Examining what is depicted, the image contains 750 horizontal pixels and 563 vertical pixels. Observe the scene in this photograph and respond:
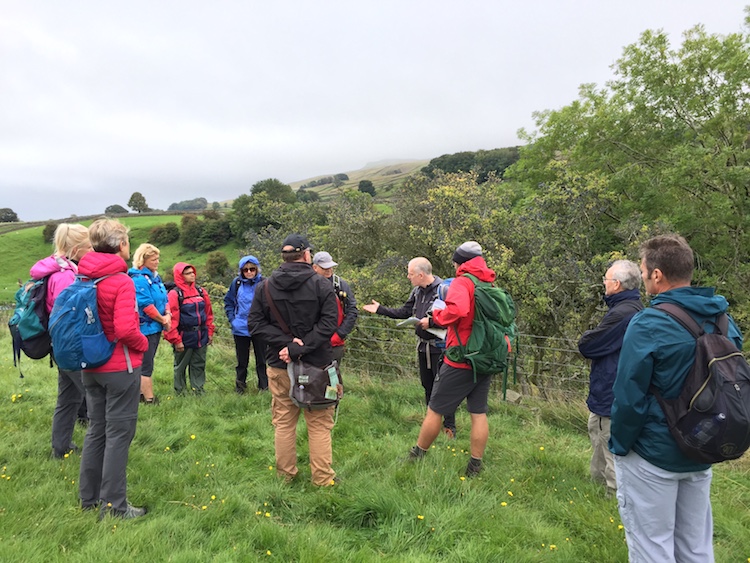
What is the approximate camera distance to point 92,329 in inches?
114

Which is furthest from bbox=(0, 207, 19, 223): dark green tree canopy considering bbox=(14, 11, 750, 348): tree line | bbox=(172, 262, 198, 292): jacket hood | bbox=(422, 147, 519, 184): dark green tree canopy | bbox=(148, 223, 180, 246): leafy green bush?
bbox=(172, 262, 198, 292): jacket hood

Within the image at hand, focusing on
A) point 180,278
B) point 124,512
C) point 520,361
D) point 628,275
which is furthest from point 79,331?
point 520,361

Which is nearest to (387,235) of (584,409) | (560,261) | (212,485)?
(560,261)

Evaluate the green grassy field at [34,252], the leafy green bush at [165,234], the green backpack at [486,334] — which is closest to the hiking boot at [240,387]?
the green backpack at [486,334]

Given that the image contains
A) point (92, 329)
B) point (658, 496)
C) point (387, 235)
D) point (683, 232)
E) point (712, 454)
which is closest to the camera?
point (712, 454)

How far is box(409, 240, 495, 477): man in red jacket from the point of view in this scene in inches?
145

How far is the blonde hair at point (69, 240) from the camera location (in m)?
3.55

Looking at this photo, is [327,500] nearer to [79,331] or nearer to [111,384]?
[111,384]

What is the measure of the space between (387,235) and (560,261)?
6835mm

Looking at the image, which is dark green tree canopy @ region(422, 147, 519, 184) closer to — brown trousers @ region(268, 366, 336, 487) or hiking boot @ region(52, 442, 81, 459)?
brown trousers @ region(268, 366, 336, 487)

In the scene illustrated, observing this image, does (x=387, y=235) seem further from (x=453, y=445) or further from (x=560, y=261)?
(x=453, y=445)

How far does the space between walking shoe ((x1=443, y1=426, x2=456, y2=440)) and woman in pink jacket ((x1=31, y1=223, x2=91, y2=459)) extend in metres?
3.47

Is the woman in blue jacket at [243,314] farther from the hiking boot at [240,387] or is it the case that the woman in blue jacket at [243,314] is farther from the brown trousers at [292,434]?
the brown trousers at [292,434]

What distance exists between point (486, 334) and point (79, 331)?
297cm
